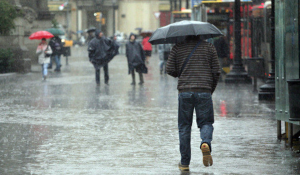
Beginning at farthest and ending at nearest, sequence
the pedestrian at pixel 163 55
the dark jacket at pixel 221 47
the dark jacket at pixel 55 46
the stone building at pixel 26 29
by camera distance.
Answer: the dark jacket at pixel 55 46, the stone building at pixel 26 29, the pedestrian at pixel 163 55, the dark jacket at pixel 221 47

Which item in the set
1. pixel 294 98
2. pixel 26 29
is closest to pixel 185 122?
pixel 294 98

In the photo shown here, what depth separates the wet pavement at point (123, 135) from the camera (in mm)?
7184

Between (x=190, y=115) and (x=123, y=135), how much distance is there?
9.03 feet

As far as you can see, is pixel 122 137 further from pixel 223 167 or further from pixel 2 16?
pixel 2 16

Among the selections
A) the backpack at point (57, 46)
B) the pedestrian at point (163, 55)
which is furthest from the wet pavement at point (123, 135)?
the backpack at point (57, 46)

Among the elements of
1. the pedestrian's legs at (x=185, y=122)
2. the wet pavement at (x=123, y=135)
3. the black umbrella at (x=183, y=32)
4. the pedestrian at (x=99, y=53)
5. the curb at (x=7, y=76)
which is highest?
the black umbrella at (x=183, y=32)

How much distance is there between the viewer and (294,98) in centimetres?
759

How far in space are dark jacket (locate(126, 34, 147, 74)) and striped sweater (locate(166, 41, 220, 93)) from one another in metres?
12.7

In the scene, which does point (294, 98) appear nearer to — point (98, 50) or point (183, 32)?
point (183, 32)

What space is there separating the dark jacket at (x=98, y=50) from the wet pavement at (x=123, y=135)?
11.2 ft

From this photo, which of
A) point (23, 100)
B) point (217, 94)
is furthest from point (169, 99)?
point (23, 100)

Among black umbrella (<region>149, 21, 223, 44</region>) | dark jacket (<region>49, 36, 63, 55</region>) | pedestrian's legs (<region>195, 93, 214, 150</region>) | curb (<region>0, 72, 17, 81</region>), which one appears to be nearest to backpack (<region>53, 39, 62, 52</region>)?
dark jacket (<region>49, 36, 63, 55</region>)

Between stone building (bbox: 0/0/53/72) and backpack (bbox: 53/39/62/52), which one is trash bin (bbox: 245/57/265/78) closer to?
Result: stone building (bbox: 0/0/53/72)

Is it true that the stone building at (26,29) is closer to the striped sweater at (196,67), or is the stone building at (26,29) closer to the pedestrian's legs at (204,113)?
the striped sweater at (196,67)
